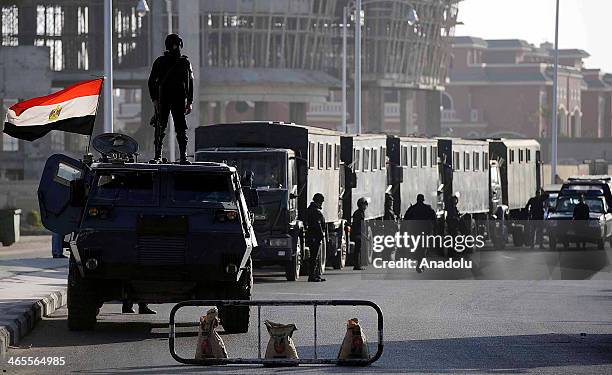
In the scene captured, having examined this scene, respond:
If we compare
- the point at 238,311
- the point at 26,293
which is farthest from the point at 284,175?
the point at 238,311

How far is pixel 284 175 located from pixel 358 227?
6.46 m

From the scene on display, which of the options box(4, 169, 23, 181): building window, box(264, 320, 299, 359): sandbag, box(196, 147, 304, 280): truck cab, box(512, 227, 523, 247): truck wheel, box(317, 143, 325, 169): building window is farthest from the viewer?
box(4, 169, 23, 181): building window

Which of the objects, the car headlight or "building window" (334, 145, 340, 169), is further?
"building window" (334, 145, 340, 169)

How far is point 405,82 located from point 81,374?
11262 cm

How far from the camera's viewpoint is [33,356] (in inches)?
632

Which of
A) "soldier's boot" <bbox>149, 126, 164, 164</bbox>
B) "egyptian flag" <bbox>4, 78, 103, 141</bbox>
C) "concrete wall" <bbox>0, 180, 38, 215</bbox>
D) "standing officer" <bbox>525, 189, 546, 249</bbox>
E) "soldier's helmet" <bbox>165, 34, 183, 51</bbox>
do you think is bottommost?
"concrete wall" <bbox>0, 180, 38, 215</bbox>

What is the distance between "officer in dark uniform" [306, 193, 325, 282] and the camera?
30.7m

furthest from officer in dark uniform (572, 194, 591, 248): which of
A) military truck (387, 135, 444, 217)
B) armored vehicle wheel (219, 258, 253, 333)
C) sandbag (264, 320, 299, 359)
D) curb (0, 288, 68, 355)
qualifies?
sandbag (264, 320, 299, 359)

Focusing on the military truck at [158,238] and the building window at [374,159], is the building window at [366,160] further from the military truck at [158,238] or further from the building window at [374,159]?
the military truck at [158,238]

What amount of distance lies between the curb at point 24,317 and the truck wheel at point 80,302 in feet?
1.97

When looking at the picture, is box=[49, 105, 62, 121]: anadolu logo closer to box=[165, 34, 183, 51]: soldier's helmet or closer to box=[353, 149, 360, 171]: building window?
box=[165, 34, 183, 51]: soldier's helmet

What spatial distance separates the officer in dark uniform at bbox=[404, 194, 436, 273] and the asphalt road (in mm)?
5262

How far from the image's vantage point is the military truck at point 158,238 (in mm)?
18312

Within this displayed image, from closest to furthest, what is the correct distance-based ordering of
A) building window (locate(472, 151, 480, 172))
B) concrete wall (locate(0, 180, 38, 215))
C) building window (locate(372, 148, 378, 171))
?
building window (locate(372, 148, 378, 171)), building window (locate(472, 151, 480, 172)), concrete wall (locate(0, 180, 38, 215))
